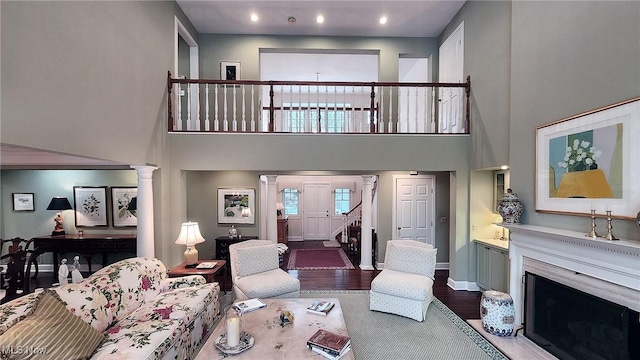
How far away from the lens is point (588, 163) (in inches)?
98.0

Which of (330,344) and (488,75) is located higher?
(488,75)

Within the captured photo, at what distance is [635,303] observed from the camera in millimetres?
2109

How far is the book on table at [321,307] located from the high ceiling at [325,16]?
4681 mm

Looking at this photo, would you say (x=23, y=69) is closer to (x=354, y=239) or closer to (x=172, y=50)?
(x=172, y=50)

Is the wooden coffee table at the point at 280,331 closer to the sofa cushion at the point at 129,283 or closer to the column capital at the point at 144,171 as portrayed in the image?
the sofa cushion at the point at 129,283

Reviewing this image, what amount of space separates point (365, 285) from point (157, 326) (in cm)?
352

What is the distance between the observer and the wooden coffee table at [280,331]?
2279 millimetres

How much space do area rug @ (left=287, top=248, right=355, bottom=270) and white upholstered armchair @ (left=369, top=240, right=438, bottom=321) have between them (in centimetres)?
237

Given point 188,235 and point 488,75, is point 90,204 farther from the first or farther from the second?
point 488,75

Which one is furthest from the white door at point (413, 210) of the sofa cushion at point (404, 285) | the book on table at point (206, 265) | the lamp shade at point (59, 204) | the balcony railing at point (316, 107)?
the lamp shade at point (59, 204)

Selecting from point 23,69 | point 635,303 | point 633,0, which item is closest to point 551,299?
point 635,303

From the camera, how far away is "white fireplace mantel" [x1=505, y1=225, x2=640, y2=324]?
2.10 metres

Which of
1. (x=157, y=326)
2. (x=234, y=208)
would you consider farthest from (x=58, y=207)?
(x=157, y=326)

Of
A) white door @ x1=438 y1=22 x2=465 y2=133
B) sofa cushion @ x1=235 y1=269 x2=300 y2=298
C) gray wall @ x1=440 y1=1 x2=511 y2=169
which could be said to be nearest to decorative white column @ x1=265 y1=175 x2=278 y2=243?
sofa cushion @ x1=235 y1=269 x2=300 y2=298
